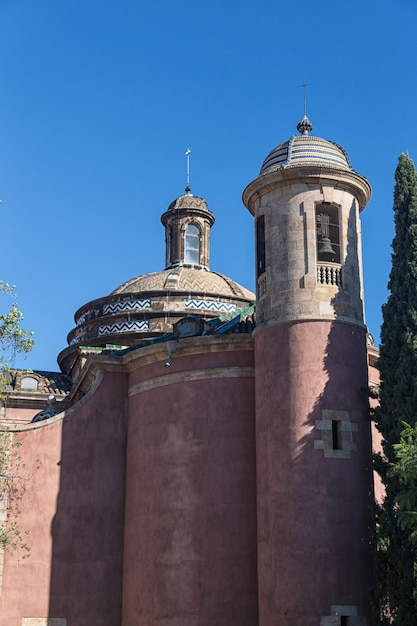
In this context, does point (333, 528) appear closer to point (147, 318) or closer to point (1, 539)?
point (1, 539)

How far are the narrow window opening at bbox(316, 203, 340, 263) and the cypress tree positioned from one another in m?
1.73

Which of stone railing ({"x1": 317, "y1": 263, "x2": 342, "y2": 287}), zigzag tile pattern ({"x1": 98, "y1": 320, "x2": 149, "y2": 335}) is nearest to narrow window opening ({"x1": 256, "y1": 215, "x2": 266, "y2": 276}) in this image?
stone railing ({"x1": 317, "y1": 263, "x2": 342, "y2": 287})

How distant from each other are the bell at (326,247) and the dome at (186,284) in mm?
11288

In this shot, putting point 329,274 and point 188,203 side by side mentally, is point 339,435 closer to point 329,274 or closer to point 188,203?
point 329,274

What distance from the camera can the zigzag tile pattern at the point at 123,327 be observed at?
3319 cm

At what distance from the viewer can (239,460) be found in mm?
23094

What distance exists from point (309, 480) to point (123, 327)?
13990 millimetres

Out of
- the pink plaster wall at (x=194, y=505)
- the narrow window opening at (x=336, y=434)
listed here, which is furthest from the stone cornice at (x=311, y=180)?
the narrow window opening at (x=336, y=434)

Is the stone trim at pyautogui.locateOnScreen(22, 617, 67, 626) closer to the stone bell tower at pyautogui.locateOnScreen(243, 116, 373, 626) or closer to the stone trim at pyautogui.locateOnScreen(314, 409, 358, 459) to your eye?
the stone bell tower at pyautogui.locateOnScreen(243, 116, 373, 626)

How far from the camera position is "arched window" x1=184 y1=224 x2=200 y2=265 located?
37.0 meters

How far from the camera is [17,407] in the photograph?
33594mm

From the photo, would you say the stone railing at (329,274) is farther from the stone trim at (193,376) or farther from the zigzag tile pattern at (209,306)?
the zigzag tile pattern at (209,306)

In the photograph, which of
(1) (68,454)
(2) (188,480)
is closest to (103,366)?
Result: (1) (68,454)

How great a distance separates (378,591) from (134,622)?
683 cm
